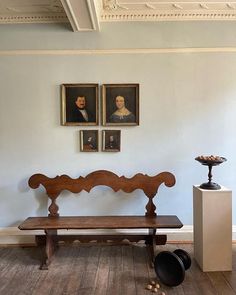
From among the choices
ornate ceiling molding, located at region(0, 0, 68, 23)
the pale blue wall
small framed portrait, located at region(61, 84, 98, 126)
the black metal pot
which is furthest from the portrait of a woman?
the black metal pot

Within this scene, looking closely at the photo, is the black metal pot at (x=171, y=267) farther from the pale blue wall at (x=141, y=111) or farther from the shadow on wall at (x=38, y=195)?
the shadow on wall at (x=38, y=195)

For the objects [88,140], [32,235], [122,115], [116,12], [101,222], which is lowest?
[32,235]

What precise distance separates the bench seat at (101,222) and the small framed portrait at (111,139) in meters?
0.88

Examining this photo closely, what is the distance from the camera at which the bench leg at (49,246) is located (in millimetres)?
3223

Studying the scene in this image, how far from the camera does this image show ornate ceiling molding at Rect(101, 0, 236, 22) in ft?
11.7

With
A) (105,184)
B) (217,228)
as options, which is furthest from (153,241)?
(105,184)

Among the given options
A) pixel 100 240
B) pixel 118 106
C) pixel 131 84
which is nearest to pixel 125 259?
pixel 100 240

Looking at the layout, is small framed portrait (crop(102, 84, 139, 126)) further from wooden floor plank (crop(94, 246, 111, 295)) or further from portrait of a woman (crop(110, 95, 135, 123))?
wooden floor plank (crop(94, 246, 111, 295))

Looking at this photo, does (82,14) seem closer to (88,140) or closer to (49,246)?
(88,140)

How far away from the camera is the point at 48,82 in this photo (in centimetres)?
387

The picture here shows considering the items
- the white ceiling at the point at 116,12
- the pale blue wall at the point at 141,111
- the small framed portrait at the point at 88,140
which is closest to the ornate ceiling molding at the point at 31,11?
the white ceiling at the point at 116,12

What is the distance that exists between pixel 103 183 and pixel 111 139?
59cm

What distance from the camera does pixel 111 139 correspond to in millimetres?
3879

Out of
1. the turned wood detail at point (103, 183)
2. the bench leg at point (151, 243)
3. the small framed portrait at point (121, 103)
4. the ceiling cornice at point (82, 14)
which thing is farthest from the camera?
the small framed portrait at point (121, 103)
